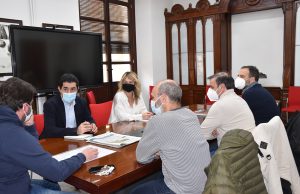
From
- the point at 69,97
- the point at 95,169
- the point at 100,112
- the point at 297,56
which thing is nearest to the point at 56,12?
the point at 100,112

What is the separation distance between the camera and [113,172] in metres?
1.56

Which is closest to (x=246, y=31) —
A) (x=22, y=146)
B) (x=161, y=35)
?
(x=161, y=35)

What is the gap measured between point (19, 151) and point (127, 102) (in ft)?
6.42

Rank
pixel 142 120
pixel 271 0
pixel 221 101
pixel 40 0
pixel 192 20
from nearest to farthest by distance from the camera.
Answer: pixel 221 101, pixel 142 120, pixel 40 0, pixel 271 0, pixel 192 20

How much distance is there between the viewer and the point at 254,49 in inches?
209

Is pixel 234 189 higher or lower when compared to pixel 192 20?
lower

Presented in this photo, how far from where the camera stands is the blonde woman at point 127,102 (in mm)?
3177

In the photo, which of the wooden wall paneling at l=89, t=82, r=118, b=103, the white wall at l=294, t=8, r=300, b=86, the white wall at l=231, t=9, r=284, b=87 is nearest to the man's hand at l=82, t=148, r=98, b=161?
the wooden wall paneling at l=89, t=82, r=118, b=103

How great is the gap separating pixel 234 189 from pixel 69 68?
3526 millimetres

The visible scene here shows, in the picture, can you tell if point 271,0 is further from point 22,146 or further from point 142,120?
point 22,146

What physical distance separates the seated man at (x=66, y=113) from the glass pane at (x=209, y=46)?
3420mm

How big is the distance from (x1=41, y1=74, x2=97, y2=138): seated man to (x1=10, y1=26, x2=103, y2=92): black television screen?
1.17 meters

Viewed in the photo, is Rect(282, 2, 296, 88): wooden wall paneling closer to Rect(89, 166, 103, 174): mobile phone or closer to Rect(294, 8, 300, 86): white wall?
Rect(294, 8, 300, 86): white wall

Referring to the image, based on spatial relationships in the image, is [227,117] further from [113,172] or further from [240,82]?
[240,82]
